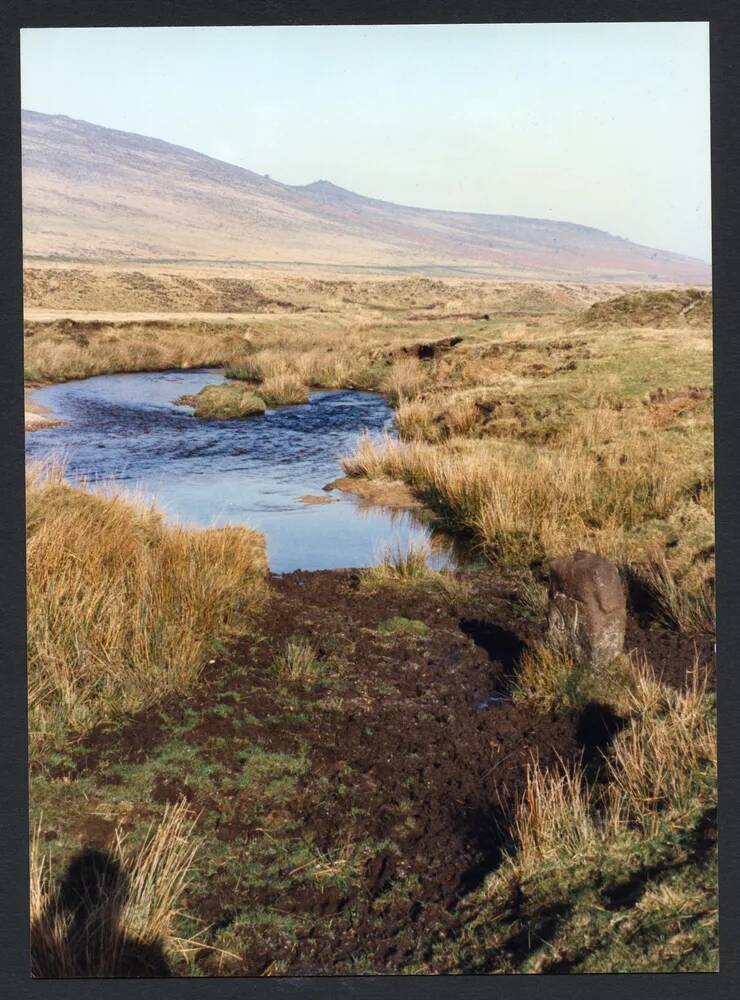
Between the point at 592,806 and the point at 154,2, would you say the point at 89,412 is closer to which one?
the point at 154,2

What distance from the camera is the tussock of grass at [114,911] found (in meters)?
3.23

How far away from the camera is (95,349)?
13.9 meters

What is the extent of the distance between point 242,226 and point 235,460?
21.3 meters

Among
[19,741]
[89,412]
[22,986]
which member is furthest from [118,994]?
[89,412]

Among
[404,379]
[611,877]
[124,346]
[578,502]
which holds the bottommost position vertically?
[611,877]

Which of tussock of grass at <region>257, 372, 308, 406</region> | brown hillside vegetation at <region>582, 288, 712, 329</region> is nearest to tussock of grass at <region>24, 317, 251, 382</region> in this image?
tussock of grass at <region>257, 372, 308, 406</region>

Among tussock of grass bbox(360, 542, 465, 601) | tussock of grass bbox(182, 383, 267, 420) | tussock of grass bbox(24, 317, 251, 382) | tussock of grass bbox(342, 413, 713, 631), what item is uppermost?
tussock of grass bbox(24, 317, 251, 382)

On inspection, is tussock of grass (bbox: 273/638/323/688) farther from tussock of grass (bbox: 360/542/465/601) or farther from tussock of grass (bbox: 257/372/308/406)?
tussock of grass (bbox: 257/372/308/406)

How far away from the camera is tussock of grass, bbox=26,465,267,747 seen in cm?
438

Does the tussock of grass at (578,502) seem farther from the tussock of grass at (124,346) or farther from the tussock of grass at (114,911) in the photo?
the tussock of grass at (124,346)

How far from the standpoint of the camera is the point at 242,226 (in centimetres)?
2975

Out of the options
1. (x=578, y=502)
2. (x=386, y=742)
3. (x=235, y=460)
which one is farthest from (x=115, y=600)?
(x=235, y=460)

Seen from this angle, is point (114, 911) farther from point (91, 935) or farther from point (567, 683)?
point (567, 683)

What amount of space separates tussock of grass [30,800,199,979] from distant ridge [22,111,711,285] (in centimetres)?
1232
